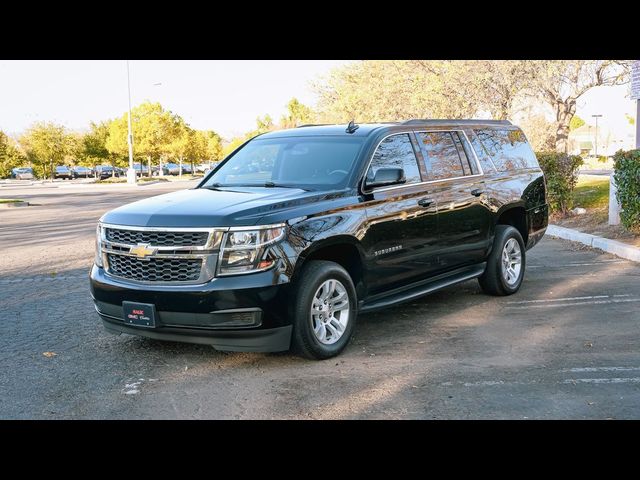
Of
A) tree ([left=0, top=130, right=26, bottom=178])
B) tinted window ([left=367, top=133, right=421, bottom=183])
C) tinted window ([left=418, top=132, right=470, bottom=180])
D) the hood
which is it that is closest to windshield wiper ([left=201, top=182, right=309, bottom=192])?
the hood

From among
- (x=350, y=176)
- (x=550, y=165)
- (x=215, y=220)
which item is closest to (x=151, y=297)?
(x=215, y=220)

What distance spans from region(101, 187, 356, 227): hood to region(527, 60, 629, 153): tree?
16370 mm

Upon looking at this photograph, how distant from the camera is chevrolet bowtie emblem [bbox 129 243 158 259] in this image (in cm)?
526

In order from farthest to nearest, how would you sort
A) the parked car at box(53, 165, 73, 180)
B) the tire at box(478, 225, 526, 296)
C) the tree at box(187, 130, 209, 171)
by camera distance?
the tree at box(187, 130, 209, 171), the parked car at box(53, 165, 73, 180), the tire at box(478, 225, 526, 296)

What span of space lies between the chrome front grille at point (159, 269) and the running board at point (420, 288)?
1.59 metres

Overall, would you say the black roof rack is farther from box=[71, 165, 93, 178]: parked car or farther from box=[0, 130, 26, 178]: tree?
box=[71, 165, 93, 178]: parked car

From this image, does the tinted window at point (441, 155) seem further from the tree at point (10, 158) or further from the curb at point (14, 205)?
the tree at point (10, 158)

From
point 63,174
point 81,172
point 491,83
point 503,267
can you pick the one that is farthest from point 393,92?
point 81,172

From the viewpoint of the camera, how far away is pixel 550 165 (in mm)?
14266

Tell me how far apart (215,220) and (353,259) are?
4.60 ft

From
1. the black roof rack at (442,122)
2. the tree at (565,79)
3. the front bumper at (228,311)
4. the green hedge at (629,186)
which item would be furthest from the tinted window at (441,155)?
the tree at (565,79)

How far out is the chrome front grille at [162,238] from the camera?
16.8 ft
